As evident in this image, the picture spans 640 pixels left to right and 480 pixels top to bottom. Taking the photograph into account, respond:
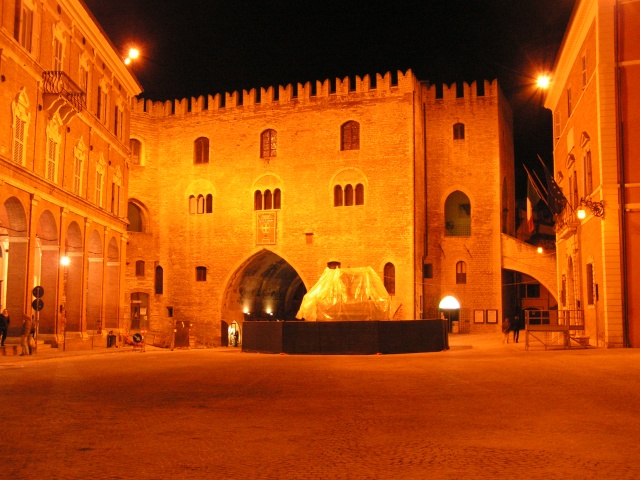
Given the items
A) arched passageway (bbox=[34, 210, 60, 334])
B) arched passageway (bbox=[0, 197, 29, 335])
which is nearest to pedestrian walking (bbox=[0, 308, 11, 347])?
arched passageway (bbox=[0, 197, 29, 335])

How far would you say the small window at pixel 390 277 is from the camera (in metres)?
40.3

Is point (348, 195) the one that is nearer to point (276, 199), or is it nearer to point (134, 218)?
point (276, 199)

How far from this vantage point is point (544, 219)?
51906mm

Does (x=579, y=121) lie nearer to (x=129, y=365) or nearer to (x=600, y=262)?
(x=600, y=262)

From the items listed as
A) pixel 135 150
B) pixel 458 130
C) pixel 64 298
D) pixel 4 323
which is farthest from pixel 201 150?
pixel 4 323

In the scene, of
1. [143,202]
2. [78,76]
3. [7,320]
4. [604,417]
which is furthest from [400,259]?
[604,417]

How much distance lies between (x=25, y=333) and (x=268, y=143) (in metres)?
25.2

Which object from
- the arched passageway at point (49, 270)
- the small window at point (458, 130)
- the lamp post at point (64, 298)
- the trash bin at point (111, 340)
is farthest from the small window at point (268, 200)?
the arched passageway at point (49, 270)

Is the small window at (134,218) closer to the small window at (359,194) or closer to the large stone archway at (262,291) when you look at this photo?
the large stone archway at (262,291)

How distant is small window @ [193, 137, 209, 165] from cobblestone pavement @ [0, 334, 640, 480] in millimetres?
31429

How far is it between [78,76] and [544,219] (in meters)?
35.4

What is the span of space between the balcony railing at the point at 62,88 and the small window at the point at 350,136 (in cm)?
1978

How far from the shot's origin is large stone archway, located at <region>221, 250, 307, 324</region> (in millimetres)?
44312

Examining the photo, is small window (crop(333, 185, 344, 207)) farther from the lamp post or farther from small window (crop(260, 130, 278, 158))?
the lamp post
